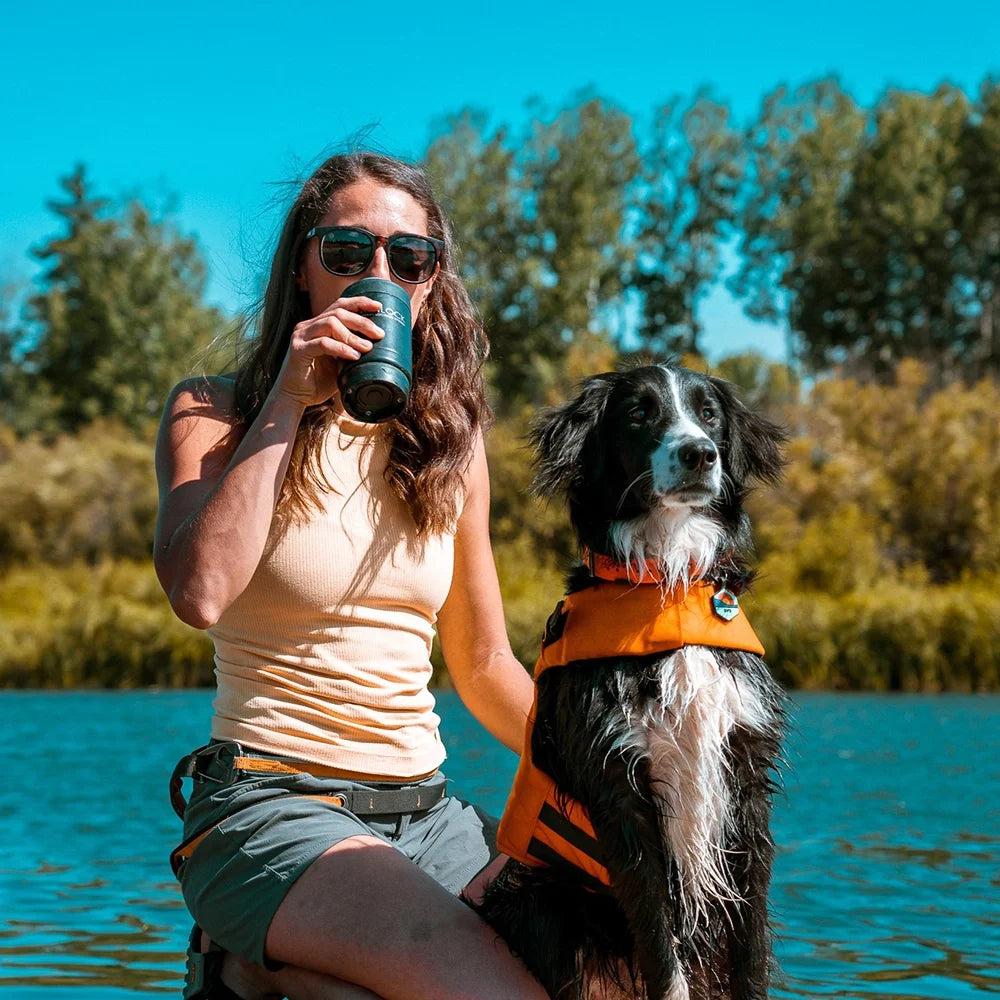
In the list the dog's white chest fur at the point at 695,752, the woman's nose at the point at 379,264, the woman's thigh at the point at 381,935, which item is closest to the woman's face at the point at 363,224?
the woman's nose at the point at 379,264

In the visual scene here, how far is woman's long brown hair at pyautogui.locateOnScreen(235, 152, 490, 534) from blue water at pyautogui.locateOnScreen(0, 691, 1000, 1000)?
→ 1.10 m

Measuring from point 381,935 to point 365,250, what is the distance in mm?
1564

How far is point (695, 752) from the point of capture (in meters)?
2.93

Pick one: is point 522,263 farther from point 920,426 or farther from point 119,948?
point 119,948

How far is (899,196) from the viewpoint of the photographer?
45.2m

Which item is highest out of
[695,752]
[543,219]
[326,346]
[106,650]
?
[543,219]

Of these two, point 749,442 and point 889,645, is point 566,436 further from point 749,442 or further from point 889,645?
point 889,645

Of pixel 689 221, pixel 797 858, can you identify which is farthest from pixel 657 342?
pixel 797 858

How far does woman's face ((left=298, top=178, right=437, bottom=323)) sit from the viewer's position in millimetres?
3156

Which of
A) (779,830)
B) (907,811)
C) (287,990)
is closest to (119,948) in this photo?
(287,990)

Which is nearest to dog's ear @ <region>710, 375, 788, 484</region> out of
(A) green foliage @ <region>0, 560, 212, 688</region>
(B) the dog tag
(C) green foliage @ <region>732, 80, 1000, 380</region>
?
(B) the dog tag

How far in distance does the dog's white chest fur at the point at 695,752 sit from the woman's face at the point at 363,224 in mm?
1125

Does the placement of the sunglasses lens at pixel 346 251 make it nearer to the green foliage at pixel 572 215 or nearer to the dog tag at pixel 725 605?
the dog tag at pixel 725 605

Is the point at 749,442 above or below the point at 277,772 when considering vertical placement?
above
